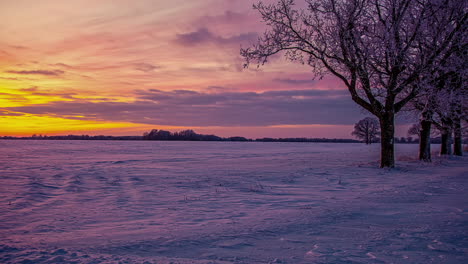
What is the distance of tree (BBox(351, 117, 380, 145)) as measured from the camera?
279 feet

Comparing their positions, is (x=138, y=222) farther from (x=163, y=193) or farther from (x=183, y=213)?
(x=163, y=193)

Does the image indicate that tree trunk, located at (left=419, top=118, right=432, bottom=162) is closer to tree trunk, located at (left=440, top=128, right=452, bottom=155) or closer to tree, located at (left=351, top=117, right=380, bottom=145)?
tree trunk, located at (left=440, top=128, right=452, bottom=155)

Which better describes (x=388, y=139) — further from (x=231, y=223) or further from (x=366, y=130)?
(x=366, y=130)

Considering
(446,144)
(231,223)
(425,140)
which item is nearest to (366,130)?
(446,144)

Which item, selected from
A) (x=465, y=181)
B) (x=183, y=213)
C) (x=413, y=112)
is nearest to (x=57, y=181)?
(x=183, y=213)

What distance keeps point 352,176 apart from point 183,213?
360 inches

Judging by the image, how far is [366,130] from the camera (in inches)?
3469

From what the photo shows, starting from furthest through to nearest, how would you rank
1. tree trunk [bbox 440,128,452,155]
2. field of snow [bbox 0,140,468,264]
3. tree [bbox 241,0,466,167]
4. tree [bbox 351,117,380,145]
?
tree [bbox 351,117,380,145], tree trunk [bbox 440,128,452,155], tree [bbox 241,0,466,167], field of snow [bbox 0,140,468,264]

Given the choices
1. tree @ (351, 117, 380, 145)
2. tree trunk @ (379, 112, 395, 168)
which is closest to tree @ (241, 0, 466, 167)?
tree trunk @ (379, 112, 395, 168)

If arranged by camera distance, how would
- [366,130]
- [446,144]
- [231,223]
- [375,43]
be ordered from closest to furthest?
1. [231,223]
2. [375,43]
3. [446,144]
4. [366,130]

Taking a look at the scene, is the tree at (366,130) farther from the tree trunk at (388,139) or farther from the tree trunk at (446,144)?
the tree trunk at (388,139)

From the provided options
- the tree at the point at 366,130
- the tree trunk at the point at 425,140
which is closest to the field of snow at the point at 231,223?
the tree trunk at the point at 425,140

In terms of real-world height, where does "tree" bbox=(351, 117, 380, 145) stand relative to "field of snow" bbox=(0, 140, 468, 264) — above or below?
above

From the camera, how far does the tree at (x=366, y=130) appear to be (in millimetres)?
84969
